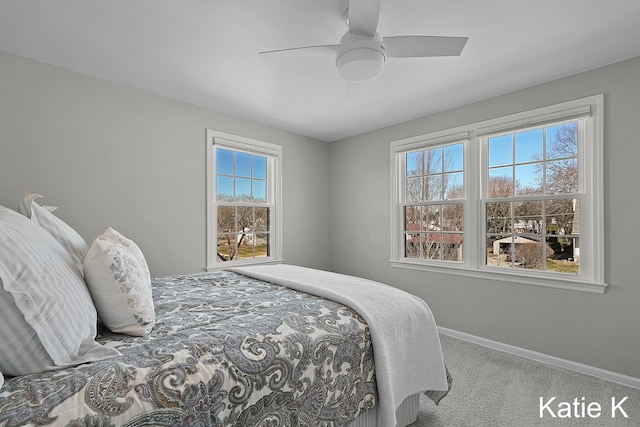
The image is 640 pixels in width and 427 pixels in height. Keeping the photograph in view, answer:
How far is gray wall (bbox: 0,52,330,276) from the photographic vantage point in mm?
2375

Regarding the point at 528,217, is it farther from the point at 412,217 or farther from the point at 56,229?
the point at 56,229

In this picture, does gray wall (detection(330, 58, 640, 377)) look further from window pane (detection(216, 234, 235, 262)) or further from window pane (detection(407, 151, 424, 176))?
window pane (detection(216, 234, 235, 262))

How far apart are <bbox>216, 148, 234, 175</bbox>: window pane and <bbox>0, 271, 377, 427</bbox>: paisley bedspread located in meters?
2.14

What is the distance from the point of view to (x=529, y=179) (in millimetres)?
2980

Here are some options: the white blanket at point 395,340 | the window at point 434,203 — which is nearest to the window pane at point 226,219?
the white blanket at point 395,340

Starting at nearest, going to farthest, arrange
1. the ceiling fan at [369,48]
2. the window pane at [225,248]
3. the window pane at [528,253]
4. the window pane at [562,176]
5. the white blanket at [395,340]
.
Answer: the white blanket at [395,340] → the ceiling fan at [369,48] → the window pane at [562,176] → the window pane at [528,253] → the window pane at [225,248]

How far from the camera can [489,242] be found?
3.23 meters

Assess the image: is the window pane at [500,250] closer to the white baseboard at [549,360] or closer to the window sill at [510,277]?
the window sill at [510,277]

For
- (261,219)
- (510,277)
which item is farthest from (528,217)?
(261,219)

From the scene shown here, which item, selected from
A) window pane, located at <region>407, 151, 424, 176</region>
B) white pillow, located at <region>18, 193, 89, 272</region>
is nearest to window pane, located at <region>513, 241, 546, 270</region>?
window pane, located at <region>407, 151, 424, 176</region>

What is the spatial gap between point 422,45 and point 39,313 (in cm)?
212

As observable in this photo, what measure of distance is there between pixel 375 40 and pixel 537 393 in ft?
8.73

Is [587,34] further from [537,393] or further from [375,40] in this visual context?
[537,393]

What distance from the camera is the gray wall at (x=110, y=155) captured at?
238 cm
